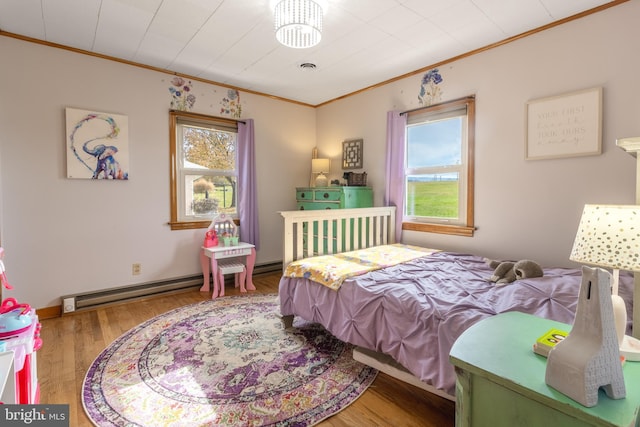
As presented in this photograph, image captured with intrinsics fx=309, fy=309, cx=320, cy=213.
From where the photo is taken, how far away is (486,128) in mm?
2619

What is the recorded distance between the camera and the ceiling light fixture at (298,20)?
181 centimetres

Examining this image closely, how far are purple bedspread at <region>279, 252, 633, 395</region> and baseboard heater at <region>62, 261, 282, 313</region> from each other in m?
1.66

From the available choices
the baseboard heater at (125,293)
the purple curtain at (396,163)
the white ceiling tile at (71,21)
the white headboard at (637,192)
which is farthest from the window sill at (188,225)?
the white headboard at (637,192)

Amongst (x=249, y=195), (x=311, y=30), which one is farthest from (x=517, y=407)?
(x=249, y=195)

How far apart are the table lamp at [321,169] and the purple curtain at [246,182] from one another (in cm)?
84

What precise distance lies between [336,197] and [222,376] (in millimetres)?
2093

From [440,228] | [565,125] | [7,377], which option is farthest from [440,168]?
[7,377]

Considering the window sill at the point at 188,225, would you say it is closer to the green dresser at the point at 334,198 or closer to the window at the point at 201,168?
the window at the point at 201,168

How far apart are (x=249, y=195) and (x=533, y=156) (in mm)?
2784

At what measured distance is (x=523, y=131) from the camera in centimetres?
240

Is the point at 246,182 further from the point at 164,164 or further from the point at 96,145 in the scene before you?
the point at 96,145

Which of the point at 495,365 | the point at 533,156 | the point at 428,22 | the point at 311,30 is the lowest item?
the point at 495,365

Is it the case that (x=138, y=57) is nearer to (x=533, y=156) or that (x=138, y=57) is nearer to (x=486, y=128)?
(x=486, y=128)

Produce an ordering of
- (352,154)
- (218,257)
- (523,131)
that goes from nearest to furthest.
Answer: (523,131) < (218,257) < (352,154)
